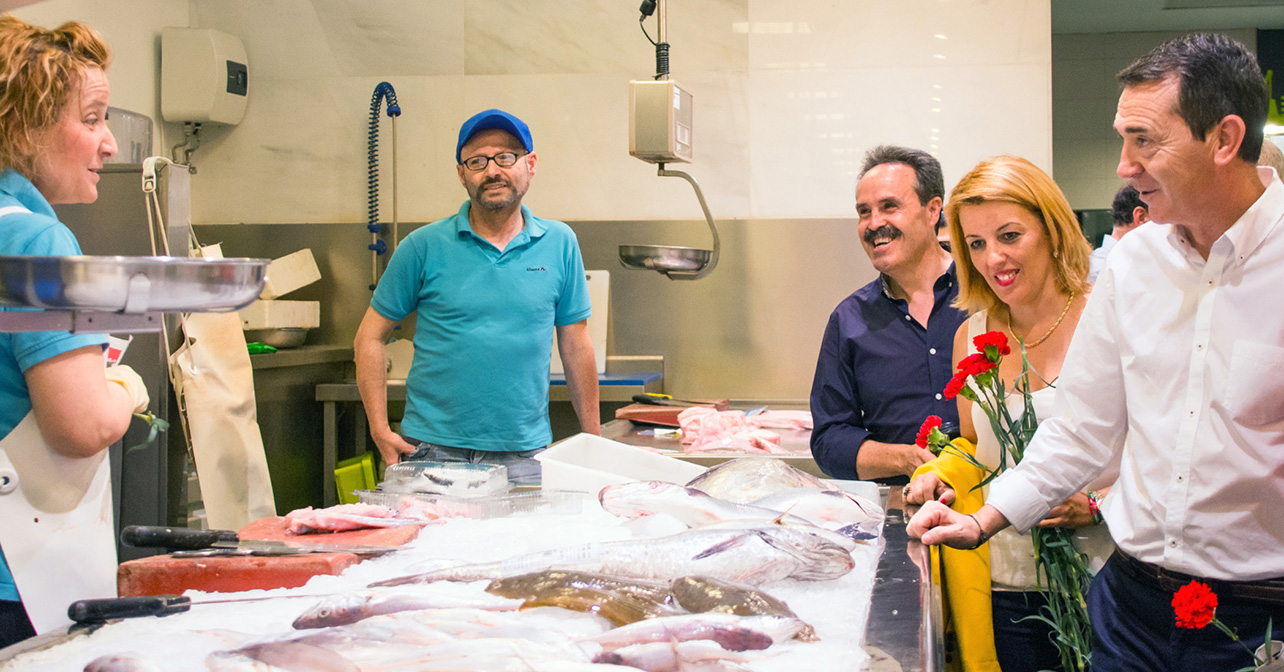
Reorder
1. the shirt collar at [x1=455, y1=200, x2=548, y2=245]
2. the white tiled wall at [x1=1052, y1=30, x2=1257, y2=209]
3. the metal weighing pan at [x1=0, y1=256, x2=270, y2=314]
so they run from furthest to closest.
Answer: the white tiled wall at [x1=1052, y1=30, x2=1257, y2=209]
the shirt collar at [x1=455, y1=200, x2=548, y2=245]
the metal weighing pan at [x1=0, y1=256, x2=270, y2=314]

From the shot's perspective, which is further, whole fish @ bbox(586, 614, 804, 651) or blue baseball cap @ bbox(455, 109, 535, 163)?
blue baseball cap @ bbox(455, 109, 535, 163)

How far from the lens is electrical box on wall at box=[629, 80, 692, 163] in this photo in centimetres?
320

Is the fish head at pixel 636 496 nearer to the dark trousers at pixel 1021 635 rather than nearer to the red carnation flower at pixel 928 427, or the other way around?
the red carnation flower at pixel 928 427

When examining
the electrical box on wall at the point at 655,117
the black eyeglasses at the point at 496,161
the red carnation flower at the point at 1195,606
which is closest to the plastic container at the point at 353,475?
the black eyeglasses at the point at 496,161

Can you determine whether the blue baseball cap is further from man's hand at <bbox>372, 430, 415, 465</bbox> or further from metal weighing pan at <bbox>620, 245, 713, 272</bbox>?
man's hand at <bbox>372, 430, 415, 465</bbox>

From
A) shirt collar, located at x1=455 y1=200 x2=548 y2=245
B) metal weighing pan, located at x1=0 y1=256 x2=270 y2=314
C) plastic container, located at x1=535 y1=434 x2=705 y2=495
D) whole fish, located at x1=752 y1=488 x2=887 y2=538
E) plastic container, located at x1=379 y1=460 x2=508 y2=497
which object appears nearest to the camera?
metal weighing pan, located at x1=0 y1=256 x2=270 y2=314

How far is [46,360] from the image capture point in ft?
4.78

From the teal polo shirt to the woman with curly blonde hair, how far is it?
151 cm

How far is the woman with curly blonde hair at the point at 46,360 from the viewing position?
57.4 inches

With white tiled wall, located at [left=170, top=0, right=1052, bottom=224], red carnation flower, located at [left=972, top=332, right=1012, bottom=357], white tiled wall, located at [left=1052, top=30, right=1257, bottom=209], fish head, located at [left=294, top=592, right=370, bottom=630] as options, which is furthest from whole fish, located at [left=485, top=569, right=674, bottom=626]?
white tiled wall, located at [left=1052, top=30, right=1257, bottom=209]

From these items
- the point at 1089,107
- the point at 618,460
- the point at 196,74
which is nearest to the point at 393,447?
the point at 618,460

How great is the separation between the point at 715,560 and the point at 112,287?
80 cm

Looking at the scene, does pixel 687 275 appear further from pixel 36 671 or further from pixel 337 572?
pixel 36 671

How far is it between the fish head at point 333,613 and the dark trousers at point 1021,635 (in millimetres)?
1366
